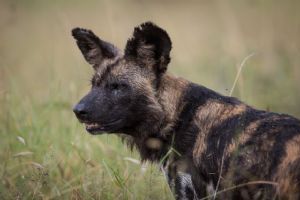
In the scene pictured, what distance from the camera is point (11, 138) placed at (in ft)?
21.8

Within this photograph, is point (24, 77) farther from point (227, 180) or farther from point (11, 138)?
point (227, 180)

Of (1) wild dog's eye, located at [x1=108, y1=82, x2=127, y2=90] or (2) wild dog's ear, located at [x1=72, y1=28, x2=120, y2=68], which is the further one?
(2) wild dog's ear, located at [x1=72, y1=28, x2=120, y2=68]

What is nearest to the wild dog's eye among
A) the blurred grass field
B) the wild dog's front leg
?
the blurred grass field

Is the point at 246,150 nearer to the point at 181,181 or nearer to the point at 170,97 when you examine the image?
the point at 181,181

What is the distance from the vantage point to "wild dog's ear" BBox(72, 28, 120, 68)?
5656 mm

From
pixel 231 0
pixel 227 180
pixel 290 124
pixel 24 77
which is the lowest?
pixel 24 77

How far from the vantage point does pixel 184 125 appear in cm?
505

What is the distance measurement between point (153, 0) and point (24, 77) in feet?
20.7

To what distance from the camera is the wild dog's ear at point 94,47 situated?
5656 mm

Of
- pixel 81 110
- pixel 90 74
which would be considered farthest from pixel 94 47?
pixel 90 74

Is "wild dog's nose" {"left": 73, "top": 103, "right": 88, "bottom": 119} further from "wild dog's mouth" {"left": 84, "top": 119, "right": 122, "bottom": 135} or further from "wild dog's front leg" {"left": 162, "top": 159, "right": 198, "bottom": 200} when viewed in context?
"wild dog's front leg" {"left": 162, "top": 159, "right": 198, "bottom": 200}

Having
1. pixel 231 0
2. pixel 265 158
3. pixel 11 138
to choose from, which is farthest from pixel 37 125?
pixel 231 0

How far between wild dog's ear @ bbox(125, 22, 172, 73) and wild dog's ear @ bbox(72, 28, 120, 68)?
284mm

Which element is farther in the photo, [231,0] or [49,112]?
[231,0]
